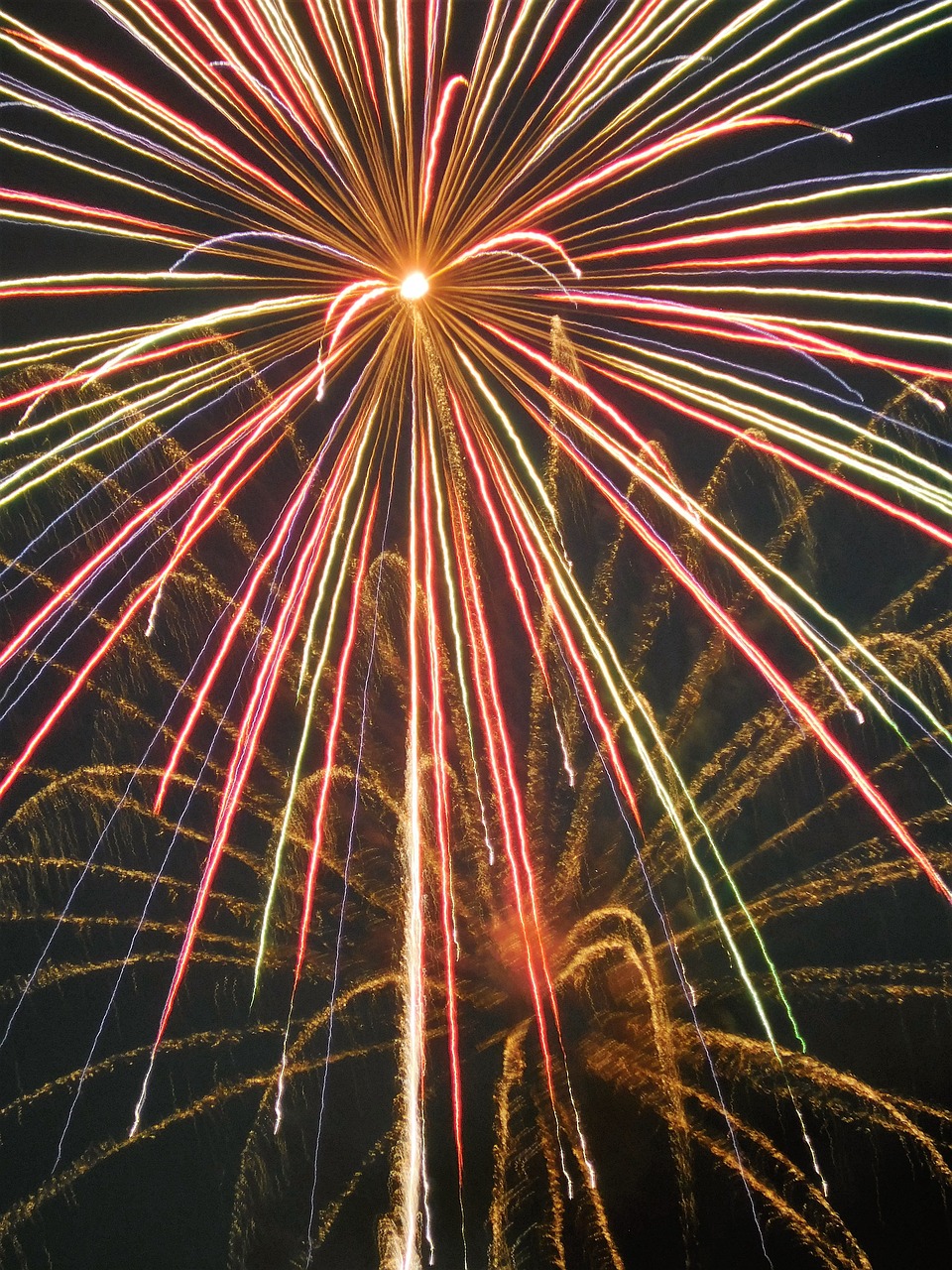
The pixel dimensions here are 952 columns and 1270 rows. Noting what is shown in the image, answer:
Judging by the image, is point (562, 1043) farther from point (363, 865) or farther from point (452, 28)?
point (452, 28)

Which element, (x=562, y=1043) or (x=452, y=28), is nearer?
(x=452, y=28)

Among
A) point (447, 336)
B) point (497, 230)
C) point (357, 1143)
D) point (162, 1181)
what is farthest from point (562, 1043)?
point (497, 230)

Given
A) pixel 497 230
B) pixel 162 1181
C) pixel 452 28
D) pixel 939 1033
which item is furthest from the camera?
pixel 162 1181
